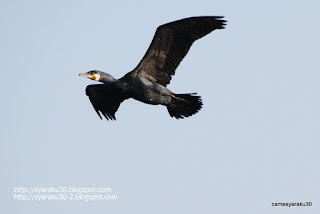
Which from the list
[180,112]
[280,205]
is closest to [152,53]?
[180,112]

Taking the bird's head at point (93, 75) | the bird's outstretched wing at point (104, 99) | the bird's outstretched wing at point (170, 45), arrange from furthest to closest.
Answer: the bird's outstretched wing at point (104, 99) → the bird's head at point (93, 75) → the bird's outstretched wing at point (170, 45)

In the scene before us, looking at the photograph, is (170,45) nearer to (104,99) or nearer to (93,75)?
(93,75)

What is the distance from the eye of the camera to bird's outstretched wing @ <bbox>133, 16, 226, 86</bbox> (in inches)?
499

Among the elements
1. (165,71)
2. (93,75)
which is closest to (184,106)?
(165,71)

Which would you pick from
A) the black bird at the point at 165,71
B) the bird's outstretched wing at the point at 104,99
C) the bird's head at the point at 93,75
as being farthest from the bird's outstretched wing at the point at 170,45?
the bird's outstretched wing at the point at 104,99

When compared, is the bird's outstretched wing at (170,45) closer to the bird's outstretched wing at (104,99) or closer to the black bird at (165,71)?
the black bird at (165,71)

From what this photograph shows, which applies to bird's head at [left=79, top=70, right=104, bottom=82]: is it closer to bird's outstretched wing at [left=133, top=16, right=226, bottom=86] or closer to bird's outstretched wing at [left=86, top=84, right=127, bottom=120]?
bird's outstretched wing at [left=133, top=16, right=226, bottom=86]

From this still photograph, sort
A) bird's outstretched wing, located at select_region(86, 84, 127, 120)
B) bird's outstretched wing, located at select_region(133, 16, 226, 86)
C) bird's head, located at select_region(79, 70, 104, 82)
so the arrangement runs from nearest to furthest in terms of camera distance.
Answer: bird's outstretched wing, located at select_region(133, 16, 226, 86), bird's head, located at select_region(79, 70, 104, 82), bird's outstretched wing, located at select_region(86, 84, 127, 120)

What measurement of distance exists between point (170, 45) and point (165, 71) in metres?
0.55

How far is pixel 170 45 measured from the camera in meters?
13.0

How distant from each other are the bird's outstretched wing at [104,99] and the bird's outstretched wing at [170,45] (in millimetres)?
1352

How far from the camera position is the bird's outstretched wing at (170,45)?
12.7 metres

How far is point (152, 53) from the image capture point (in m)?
13.1

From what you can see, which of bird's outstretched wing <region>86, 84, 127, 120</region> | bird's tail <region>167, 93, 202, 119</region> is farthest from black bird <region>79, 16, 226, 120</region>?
bird's outstretched wing <region>86, 84, 127, 120</region>
